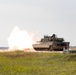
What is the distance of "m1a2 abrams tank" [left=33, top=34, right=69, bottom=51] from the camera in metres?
82.8

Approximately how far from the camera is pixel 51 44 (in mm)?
82562

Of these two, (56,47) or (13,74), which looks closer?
(13,74)

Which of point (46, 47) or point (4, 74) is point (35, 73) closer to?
point (4, 74)

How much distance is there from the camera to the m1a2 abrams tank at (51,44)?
82.8 m

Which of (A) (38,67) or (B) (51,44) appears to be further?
(B) (51,44)

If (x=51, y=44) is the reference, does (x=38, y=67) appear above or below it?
below

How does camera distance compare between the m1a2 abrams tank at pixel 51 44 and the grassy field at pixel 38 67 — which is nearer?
the grassy field at pixel 38 67

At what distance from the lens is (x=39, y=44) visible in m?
84.9

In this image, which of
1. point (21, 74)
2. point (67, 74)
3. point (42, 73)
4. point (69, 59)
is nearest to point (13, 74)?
point (21, 74)

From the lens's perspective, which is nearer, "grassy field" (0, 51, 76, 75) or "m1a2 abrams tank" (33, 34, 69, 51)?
"grassy field" (0, 51, 76, 75)

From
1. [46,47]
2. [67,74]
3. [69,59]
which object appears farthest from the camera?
[46,47]

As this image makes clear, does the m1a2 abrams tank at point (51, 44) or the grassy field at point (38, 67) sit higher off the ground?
the m1a2 abrams tank at point (51, 44)

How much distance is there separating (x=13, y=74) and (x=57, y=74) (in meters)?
3.74

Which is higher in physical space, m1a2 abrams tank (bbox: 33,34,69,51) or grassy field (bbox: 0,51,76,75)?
m1a2 abrams tank (bbox: 33,34,69,51)
